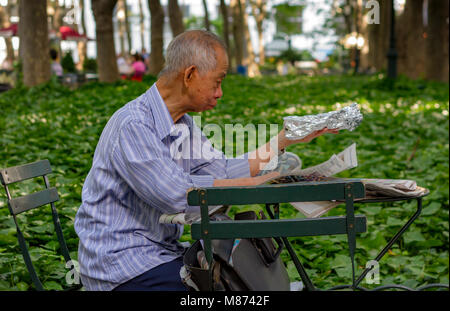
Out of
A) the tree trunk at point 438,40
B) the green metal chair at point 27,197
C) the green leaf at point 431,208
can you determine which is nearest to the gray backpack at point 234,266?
the green metal chair at point 27,197

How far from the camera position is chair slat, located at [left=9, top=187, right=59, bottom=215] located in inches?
115

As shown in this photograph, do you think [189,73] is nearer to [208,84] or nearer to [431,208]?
[208,84]

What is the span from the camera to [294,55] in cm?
4634

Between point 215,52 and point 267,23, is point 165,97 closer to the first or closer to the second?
point 215,52

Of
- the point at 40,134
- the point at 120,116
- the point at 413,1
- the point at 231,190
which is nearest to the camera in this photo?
the point at 231,190

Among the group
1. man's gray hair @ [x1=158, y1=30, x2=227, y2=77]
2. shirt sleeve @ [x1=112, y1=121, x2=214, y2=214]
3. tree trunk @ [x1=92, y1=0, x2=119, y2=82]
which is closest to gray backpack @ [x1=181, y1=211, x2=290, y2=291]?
shirt sleeve @ [x1=112, y1=121, x2=214, y2=214]

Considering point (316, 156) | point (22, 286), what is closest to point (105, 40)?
point (316, 156)

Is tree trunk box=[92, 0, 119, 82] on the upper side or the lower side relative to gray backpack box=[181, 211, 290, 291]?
upper

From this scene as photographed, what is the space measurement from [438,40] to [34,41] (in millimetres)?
11464

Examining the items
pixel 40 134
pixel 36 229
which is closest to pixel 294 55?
pixel 40 134

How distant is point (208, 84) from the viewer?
255 cm

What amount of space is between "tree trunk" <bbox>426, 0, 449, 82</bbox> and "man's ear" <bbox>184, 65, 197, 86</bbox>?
17468 mm

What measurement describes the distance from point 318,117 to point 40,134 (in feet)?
21.8

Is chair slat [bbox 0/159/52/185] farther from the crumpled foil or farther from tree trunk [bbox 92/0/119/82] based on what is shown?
tree trunk [bbox 92/0/119/82]
